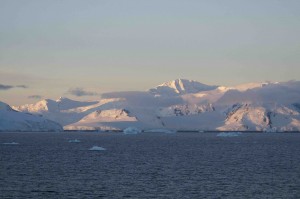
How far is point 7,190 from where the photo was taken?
6456 cm

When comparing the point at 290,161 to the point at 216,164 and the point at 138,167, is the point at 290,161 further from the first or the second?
the point at 138,167

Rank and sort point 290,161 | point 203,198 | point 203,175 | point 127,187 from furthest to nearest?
point 290,161
point 203,175
point 127,187
point 203,198

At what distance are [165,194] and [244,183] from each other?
12380 millimetres

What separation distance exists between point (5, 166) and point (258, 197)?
41.3 m

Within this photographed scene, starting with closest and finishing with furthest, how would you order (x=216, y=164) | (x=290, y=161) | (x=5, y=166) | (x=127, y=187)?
(x=127, y=187) < (x=5, y=166) < (x=216, y=164) < (x=290, y=161)

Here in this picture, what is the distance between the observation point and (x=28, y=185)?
68.4m

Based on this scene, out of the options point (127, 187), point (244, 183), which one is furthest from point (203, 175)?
point (127, 187)

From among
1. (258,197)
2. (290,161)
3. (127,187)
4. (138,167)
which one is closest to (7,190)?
(127,187)

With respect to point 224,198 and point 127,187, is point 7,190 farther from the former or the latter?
point 224,198

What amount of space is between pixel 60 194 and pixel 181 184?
14.1 metres

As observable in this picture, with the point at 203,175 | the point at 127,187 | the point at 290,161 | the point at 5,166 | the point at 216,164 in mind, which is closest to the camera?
the point at 127,187

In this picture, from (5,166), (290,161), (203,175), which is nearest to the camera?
(203,175)

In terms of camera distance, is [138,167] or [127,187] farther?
[138,167]

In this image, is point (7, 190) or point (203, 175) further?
point (203, 175)
